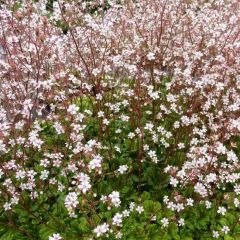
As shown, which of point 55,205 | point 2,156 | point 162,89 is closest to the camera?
point 55,205

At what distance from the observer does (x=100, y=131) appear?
4.24m

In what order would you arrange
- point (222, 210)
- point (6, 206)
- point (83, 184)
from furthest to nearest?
point (222, 210), point (6, 206), point (83, 184)

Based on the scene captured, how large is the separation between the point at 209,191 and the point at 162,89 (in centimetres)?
190

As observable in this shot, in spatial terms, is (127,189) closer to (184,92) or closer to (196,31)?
(184,92)

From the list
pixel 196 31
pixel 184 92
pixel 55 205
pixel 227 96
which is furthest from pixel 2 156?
pixel 196 31

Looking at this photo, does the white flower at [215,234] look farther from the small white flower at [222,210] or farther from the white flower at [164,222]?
the white flower at [164,222]

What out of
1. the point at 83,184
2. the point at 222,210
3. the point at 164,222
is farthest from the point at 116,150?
the point at 83,184

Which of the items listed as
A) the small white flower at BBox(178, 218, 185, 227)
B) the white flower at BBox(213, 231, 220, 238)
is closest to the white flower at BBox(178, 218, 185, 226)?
the small white flower at BBox(178, 218, 185, 227)

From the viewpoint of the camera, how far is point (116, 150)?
4234mm

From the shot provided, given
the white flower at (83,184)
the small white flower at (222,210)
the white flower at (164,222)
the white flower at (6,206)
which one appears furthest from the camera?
the small white flower at (222,210)

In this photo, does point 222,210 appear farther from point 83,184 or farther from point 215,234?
point 83,184

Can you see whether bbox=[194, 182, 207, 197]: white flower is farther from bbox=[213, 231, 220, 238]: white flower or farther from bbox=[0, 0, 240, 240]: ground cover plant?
bbox=[213, 231, 220, 238]: white flower

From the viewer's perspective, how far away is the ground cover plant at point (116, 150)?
139 inches

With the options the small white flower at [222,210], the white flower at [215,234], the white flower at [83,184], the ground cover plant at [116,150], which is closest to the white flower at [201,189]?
the ground cover plant at [116,150]
